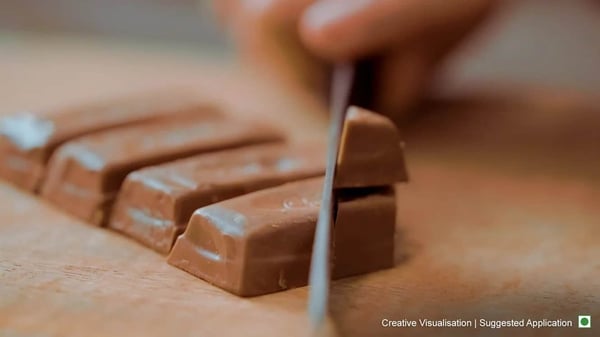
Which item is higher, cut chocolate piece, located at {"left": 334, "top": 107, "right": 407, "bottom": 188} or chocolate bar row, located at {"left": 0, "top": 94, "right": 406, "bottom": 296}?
cut chocolate piece, located at {"left": 334, "top": 107, "right": 407, "bottom": 188}

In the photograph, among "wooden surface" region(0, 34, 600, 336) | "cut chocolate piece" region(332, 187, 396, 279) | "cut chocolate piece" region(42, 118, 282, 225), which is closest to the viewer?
"wooden surface" region(0, 34, 600, 336)

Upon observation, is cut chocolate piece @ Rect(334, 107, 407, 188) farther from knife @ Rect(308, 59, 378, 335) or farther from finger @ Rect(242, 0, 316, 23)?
finger @ Rect(242, 0, 316, 23)

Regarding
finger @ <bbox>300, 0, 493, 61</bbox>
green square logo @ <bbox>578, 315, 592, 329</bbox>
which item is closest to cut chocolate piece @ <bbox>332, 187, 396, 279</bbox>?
green square logo @ <bbox>578, 315, 592, 329</bbox>

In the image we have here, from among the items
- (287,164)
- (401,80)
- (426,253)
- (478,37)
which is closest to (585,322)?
(426,253)

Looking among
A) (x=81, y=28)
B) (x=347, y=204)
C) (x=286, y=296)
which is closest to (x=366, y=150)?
(x=347, y=204)

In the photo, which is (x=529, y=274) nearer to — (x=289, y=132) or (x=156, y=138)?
(x=156, y=138)

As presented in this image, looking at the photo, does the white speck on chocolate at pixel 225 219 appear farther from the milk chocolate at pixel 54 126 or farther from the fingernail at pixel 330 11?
the fingernail at pixel 330 11
